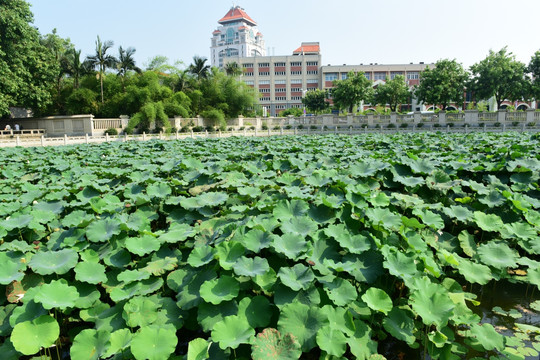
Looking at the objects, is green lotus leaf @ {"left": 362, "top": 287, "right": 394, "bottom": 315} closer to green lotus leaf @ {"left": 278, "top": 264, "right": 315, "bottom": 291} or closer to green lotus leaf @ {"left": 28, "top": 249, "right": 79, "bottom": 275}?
green lotus leaf @ {"left": 278, "top": 264, "right": 315, "bottom": 291}

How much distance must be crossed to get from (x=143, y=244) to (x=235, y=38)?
12877 centimetres

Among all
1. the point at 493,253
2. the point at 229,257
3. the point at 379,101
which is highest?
the point at 379,101

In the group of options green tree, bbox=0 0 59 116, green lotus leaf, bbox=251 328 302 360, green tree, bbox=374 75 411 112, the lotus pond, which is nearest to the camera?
green lotus leaf, bbox=251 328 302 360

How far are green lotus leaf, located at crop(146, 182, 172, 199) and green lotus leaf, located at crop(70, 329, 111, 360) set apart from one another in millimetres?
2386

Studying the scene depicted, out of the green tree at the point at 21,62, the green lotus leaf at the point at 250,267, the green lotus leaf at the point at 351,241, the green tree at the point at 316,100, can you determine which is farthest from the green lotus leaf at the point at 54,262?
the green tree at the point at 316,100

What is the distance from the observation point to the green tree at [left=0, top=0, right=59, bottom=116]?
28344 mm

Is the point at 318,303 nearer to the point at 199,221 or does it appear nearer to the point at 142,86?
the point at 199,221

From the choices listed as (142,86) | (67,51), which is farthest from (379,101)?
(67,51)

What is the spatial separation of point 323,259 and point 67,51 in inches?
1936

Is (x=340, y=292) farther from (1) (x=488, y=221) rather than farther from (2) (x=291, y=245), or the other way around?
(1) (x=488, y=221)

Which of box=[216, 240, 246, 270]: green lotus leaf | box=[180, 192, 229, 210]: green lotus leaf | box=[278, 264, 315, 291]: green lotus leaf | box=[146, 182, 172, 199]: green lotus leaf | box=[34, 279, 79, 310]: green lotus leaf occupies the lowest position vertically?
box=[34, 279, 79, 310]: green lotus leaf

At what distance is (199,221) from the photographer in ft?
12.3

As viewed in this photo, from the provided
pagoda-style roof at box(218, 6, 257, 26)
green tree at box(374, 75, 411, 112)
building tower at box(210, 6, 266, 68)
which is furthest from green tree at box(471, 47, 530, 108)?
pagoda-style roof at box(218, 6, 257, 26)

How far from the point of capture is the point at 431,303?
90.0 inches
